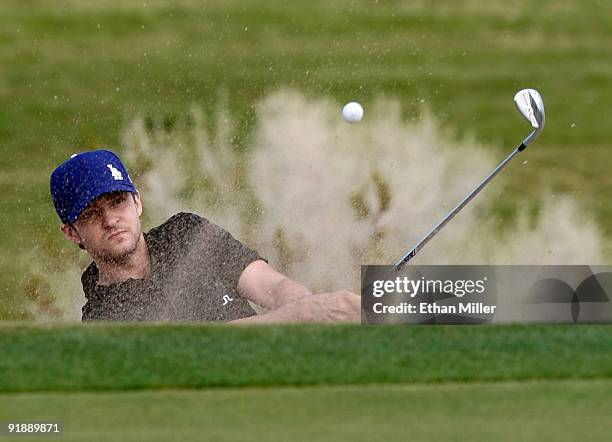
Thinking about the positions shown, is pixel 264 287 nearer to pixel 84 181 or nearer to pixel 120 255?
pixel 120 255

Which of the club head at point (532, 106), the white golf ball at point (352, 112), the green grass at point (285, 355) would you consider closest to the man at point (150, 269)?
the green grass at point (285, 355)

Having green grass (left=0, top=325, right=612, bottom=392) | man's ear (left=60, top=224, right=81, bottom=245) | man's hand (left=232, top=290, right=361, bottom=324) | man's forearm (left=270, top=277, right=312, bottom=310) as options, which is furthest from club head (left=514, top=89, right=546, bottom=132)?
man's ear (left=60, top=224, right=81, bottom=245)

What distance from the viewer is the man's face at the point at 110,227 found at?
5.81 m

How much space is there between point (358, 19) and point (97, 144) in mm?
2133

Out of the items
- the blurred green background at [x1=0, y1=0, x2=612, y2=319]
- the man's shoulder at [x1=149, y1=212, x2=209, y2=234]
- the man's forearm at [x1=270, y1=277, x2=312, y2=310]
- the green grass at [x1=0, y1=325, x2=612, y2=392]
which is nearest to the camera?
the green grass at [x1=0, y1=325, x2=612, y2=392]

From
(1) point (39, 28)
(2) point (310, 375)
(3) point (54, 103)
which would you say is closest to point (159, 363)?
(2) point (310, 375)

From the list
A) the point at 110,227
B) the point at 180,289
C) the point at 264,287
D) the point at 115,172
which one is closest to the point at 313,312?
the point at 264,287

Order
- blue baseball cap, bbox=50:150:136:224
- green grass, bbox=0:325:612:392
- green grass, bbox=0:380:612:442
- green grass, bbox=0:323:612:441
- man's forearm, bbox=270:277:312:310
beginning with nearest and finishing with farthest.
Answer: green grass, bbox=0:380:612:442
green grass, bbox=0:323:612:441
green grass, bbox=0:325:612:392
blue baseball cap, bbox=50:150:136:224
man's forearm, bbox=270:277:312:310

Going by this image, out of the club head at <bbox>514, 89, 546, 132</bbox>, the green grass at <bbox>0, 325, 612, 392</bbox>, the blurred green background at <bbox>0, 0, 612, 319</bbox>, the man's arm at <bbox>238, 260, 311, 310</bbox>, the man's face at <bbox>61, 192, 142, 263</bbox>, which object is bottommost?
the green grass at <bbox>0, 325, 612, 392</bbox>

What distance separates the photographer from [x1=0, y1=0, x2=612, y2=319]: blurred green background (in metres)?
7.58

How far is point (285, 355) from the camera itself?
5281 millimetres

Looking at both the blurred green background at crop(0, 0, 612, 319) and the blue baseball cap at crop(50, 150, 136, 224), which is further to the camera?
the blurred green background at crop(0, 0, 612, 319)

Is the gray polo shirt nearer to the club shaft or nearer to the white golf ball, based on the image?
the club shaft

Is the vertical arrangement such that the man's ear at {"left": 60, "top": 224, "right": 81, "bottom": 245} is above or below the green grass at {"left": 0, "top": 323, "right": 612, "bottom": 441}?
above
